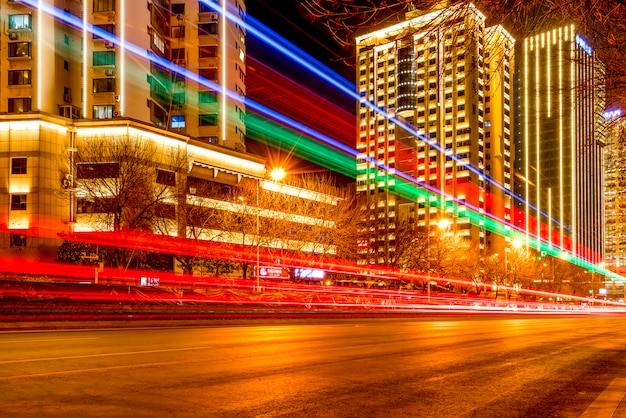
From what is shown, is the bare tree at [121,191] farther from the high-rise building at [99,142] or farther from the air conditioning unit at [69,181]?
the air conditioning unit at [69,181]

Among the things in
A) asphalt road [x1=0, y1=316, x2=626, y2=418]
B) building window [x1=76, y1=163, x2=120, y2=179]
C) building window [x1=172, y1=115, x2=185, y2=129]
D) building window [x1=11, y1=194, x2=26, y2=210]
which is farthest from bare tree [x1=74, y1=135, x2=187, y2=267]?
asphalt road [x1=0, y1=316, x2=626, y2=418]

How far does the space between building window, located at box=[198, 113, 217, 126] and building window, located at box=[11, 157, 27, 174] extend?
22.2m

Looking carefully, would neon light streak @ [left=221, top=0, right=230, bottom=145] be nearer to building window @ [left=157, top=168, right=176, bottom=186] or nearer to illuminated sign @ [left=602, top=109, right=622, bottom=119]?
building window @ [left=157, top=168, right=176, bottom=186]

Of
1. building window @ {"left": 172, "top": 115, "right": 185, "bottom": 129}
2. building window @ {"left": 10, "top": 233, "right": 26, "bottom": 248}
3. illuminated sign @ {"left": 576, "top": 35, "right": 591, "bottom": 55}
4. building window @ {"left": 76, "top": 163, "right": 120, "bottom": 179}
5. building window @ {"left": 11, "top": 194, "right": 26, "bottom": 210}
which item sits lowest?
building window @ {"left": 10, "top": 233, "right": 26, "bottom": 248}

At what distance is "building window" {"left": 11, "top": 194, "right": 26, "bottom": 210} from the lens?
50094 millimetres

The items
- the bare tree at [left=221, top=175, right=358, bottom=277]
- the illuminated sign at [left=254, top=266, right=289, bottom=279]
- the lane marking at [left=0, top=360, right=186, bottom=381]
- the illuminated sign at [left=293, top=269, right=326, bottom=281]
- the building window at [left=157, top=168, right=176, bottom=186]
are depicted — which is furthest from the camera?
the illuminated sign at [left=293, top=269, right=326, bottom=281]

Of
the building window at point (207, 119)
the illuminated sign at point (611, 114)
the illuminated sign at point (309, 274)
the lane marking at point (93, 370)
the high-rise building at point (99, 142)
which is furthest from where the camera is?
the building window at point (207, 119)

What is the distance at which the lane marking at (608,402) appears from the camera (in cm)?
773

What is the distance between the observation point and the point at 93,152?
141 ft

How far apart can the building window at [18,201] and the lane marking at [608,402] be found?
4865 cm

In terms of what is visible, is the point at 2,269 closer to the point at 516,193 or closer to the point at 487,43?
the point at 487,43

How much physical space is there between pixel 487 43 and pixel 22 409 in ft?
23.4

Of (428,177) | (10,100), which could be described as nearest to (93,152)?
(10,100)

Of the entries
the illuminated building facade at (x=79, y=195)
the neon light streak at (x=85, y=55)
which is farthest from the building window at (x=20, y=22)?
the illuminated building facade at (x=79, y=195)
